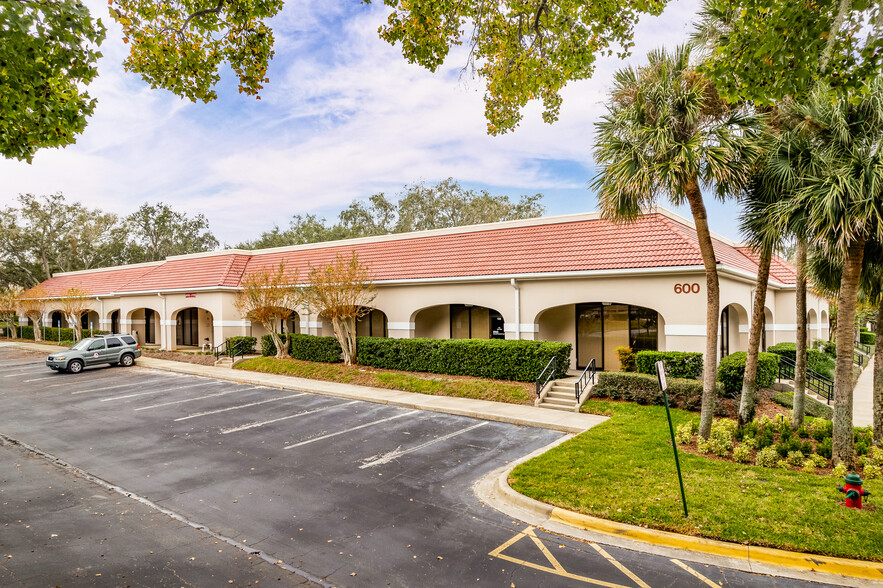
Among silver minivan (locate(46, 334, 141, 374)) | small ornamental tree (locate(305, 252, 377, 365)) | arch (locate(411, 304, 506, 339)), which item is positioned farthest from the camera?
silver minivan (locate(46, 334, 141, 374))

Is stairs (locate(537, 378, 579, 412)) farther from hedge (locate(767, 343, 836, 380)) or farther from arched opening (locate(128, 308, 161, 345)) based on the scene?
arched opening (locate(128, 308, 161, 345))

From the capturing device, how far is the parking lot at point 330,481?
584cm

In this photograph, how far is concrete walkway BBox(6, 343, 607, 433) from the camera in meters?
12.9

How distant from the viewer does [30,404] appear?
53.7 feet

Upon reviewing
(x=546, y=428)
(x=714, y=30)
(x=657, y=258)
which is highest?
(x=714, y=30)

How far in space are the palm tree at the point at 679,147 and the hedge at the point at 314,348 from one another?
1468cm

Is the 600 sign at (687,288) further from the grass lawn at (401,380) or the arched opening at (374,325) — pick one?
the arched opening at (374,325)

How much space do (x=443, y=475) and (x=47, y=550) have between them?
5.78 m

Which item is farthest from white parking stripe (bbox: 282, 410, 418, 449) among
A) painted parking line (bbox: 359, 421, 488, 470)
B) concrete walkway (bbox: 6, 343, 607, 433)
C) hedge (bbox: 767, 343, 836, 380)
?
hedge (bbox: 767, 343, 836, 380)

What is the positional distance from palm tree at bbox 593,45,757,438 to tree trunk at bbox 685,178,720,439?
0.02 m

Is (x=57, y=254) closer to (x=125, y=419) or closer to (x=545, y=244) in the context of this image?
(x=125, y=419)

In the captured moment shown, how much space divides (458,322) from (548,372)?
6.81m

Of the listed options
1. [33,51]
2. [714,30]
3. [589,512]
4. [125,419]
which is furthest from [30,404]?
[714,30]

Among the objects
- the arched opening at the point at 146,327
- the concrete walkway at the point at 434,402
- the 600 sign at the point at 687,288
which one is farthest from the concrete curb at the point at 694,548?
the arched opening at the point at 146,327
